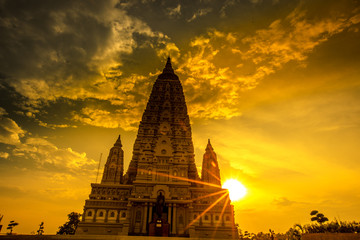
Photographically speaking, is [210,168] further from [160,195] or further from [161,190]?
[160,195]

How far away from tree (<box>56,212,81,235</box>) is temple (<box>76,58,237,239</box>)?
65.7 ft

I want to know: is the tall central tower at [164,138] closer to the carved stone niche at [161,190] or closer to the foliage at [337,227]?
the carved stone niche at [161,190]

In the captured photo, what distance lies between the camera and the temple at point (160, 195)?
137ft

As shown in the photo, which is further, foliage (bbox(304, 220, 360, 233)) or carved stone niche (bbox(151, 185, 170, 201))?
carved stone niche (bbox(151, 185, 170, 201))

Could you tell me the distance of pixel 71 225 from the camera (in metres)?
61.0

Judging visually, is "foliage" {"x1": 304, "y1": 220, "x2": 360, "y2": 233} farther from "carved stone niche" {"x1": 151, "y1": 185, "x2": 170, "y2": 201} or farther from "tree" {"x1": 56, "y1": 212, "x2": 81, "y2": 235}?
"tree" {"x1": 56, "y1": 212, "x2": 81, "y2": 235}

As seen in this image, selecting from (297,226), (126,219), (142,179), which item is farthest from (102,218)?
(297,226)

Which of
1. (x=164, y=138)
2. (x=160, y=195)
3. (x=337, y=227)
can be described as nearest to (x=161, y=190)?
(x=160, y=195)

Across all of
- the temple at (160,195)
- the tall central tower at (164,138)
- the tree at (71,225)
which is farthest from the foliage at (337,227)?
the tree at (71,225)

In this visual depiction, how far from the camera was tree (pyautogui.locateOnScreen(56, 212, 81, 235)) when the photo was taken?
59.4m

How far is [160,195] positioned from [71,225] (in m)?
34.3

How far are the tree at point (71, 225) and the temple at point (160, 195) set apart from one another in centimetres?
2003

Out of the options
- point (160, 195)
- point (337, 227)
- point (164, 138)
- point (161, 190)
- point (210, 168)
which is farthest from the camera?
point (210, 168)

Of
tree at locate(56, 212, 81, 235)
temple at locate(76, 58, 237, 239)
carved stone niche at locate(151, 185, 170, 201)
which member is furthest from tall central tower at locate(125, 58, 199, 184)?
tree at locate(56, 212, 81, 235)
